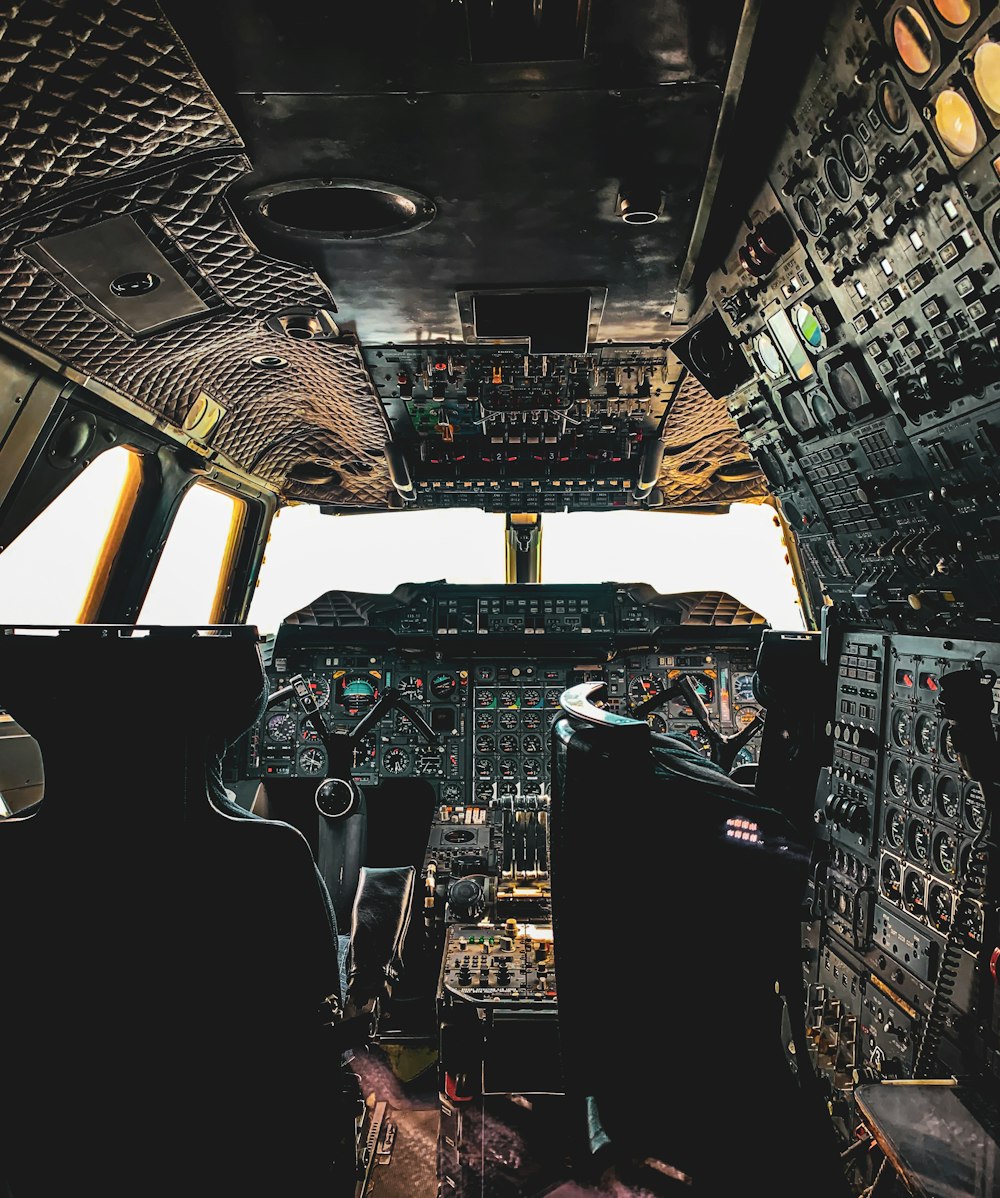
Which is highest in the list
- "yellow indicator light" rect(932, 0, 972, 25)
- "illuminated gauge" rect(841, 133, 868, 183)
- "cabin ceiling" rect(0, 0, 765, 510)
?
"cabin ceiling" rect(0, 0, 765, 510)

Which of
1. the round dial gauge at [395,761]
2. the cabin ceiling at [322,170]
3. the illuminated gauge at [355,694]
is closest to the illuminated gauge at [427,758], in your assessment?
the round dial gauge at [395,761]

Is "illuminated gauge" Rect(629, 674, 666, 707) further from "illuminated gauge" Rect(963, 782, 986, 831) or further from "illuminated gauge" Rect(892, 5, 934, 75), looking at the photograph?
"illuminated gauge" Rect(892, 5, 934, 75)

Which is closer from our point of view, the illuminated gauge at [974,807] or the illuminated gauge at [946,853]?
the illuminated gauge at [974,807]

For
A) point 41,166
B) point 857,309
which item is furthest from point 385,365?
point 857,309

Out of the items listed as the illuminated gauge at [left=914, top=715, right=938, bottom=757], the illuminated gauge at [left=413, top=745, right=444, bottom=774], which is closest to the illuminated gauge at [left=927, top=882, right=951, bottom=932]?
Result: the illuminated gauge at [left=914, top=715, right=938, bottom=757]

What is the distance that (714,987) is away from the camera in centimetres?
134

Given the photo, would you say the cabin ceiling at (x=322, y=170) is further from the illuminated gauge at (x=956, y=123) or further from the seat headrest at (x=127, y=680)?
the seat headrest at (x=127, y=680)

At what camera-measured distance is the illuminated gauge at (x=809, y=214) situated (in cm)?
205

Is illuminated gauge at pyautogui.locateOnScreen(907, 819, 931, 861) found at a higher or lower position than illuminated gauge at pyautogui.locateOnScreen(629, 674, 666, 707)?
lower

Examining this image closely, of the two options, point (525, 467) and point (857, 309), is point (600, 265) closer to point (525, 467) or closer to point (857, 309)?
point (857, 309)

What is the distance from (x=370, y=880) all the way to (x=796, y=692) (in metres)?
2.14

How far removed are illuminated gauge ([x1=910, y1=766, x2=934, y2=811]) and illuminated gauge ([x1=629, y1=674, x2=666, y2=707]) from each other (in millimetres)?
2827

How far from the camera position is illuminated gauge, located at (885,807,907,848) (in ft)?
9.06

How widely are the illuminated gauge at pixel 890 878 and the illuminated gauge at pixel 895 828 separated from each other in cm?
6
